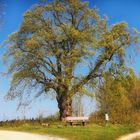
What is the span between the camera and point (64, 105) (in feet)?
144

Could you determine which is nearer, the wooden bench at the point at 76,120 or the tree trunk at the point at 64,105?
the wooden bench at the point at 76,120

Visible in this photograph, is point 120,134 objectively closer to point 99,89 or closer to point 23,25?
point 99,89

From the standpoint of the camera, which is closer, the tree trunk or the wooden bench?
the wooden bench

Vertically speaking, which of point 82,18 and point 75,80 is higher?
point 82,18

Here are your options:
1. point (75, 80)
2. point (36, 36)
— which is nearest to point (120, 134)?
point (75, 80)

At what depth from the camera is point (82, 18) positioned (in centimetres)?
4462

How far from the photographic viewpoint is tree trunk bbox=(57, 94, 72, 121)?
1722 inches

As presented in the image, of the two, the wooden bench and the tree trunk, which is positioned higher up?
Result: the tree trunk

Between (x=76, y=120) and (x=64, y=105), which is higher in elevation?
(x=64, y=105)

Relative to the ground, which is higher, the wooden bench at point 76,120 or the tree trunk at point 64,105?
the tree trunk at point 64,105

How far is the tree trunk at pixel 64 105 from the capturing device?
43.8 metres

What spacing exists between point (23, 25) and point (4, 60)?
3.84 metres

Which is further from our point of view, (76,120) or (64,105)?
(64,105)

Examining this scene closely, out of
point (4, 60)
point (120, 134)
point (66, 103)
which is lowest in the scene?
point (120, 134)
